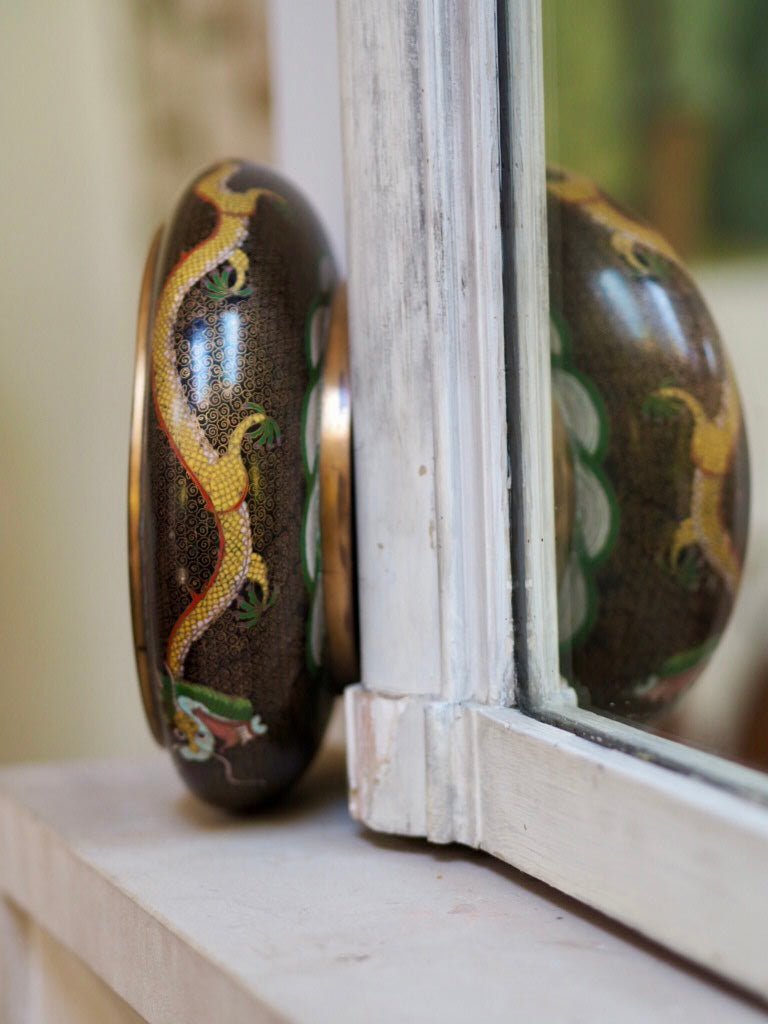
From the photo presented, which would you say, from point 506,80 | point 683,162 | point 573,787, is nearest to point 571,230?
point 506,80

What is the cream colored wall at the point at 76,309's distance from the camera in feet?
3.18

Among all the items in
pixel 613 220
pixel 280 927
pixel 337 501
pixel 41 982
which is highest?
pixel 613 220

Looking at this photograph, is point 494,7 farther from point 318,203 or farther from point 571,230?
point 318,203

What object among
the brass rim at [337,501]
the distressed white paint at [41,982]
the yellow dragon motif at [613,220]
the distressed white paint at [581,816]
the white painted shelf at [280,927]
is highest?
the yellow dragon motif at [613,220]

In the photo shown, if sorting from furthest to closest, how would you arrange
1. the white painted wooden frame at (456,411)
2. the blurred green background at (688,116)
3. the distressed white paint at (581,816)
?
the blurred green background at (688,116) < the white painted wooden frame at (456,411) < the distressed white paint at (581,816)

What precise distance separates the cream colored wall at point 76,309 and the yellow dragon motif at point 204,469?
55cm

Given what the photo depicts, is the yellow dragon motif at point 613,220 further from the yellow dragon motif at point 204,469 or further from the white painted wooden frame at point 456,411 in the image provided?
the yellow dragon motif at point 204,469

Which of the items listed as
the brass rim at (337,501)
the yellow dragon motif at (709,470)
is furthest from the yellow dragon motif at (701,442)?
the brass rim at (337,501)

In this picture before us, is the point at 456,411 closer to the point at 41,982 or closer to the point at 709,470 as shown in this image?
the point at 709,470

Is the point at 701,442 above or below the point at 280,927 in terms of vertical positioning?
above

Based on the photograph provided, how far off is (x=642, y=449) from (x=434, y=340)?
11 centimetres

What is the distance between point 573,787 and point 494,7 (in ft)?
0.90

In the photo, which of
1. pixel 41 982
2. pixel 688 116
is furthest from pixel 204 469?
pixel 688 116

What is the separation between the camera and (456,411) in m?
0.44
